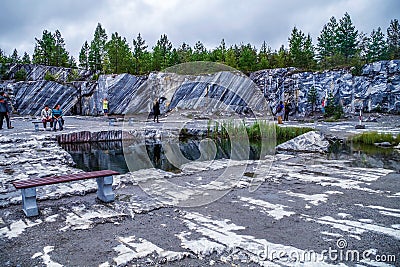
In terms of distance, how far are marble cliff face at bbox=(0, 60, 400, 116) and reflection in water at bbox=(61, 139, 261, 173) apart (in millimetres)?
11728

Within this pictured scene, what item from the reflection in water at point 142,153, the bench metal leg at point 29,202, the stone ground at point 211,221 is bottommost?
the reflection in water at point 142,153

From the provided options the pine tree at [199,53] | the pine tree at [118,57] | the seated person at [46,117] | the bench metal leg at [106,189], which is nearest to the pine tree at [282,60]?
the pine tree at [199,53]

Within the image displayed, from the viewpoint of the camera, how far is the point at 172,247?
12.1 ft

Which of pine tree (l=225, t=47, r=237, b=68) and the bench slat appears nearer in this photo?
the bench slat

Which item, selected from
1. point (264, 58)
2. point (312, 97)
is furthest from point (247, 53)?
point (312, 97)

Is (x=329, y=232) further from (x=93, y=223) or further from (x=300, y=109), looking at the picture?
(x=300, y=109)

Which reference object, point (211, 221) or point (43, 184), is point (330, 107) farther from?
point (43, 184)

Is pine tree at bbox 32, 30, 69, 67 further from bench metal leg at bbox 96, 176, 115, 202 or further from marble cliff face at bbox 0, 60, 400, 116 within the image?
→ bench metal leg at bbox 96, 176, 115, 202

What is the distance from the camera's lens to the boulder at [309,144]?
11.7 meters

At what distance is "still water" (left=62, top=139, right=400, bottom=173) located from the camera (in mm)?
10062

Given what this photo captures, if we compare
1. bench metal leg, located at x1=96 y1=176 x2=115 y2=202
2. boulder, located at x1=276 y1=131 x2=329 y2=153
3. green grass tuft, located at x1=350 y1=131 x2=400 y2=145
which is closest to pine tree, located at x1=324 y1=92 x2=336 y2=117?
green grass tuft, located at x1=350 y1=131 x2=400 y2=145

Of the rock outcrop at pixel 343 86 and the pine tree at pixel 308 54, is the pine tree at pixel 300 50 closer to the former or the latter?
the pine tree at pixel 308 54

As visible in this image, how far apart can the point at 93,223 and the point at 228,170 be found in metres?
4.30

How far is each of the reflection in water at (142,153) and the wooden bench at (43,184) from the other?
408cm
